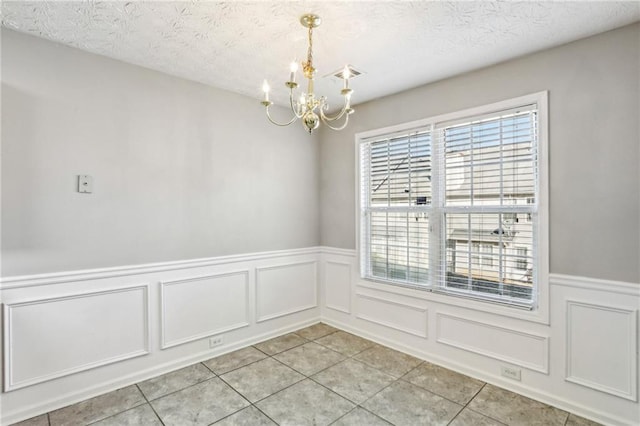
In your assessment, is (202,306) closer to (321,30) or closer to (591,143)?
(321,30)

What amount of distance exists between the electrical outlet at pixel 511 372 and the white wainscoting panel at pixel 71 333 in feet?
9.51

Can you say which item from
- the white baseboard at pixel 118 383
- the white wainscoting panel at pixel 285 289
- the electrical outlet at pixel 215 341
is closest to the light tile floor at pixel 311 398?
the white baseboard at pixel 118 383

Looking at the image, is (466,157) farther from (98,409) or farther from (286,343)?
(98,409)

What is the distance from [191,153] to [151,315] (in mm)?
1448

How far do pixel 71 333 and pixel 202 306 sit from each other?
997mm

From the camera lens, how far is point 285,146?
383cm

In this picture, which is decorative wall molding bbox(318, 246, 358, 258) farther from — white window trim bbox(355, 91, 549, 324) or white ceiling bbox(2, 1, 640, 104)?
white ceiling bbox(2, 1, 640, 104)

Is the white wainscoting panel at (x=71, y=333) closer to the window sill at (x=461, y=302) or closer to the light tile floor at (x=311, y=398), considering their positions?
the light tile floor at (x=311, y=398)

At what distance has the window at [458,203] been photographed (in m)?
2.58

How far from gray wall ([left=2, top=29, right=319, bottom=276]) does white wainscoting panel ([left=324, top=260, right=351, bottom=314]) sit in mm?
700

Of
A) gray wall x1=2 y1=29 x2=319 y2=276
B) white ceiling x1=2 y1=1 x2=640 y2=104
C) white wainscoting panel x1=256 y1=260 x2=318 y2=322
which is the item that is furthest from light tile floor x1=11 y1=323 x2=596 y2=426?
white ceiling x1=2 y1=1 x2=640 y2=104

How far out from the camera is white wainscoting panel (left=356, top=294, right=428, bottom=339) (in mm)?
3195

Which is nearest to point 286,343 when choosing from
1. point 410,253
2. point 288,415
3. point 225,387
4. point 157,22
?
point 225,387

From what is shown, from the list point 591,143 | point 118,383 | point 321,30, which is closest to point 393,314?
point 591,143
